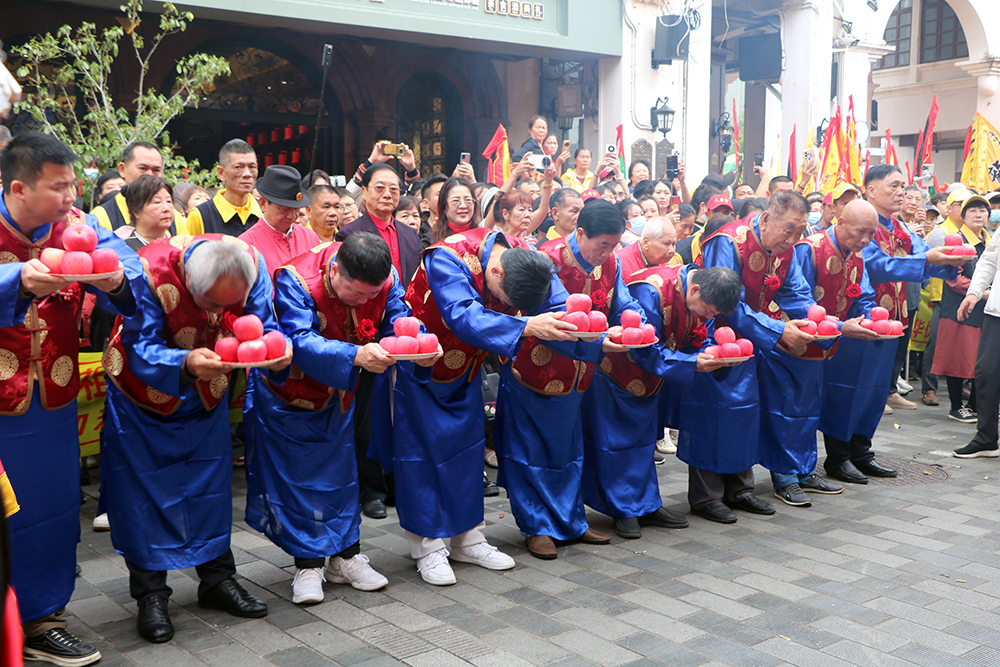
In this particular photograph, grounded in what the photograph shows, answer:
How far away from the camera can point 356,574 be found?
3.72m

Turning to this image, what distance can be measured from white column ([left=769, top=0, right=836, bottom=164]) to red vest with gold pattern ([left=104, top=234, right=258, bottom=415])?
14.2 metres

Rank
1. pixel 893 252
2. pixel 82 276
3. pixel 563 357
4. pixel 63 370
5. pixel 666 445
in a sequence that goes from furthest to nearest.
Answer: pixel 666 445 < pixel 893 252 < pixel 563 357 < pixel 63 370 < pixel 82 276

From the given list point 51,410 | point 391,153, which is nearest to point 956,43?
point 391,153

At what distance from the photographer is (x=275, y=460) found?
11.6ft

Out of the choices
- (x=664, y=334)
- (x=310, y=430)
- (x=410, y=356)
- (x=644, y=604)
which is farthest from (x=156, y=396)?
(x=664, y=334)

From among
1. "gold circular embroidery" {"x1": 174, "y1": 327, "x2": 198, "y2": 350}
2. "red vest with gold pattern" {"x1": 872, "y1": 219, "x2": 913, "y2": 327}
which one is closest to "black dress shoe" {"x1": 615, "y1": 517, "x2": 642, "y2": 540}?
"gold circular embroidery" {"x1": 174, "y1": 327, "x2": 198, "y2": 350}

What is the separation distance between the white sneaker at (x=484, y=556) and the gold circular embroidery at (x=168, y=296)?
169 centimetres

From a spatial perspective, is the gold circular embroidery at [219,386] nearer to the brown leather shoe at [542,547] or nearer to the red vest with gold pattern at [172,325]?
the red vest with gold pattern at [172,325]

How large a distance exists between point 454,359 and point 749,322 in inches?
67.8

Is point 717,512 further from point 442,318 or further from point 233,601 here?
point 233,601

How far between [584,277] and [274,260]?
65.6 inches

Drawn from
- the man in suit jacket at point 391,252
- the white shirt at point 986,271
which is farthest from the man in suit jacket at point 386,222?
the white shirt at point 986,271

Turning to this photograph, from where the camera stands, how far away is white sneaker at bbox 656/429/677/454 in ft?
20.5

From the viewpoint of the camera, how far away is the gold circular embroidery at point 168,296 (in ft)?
10.5
